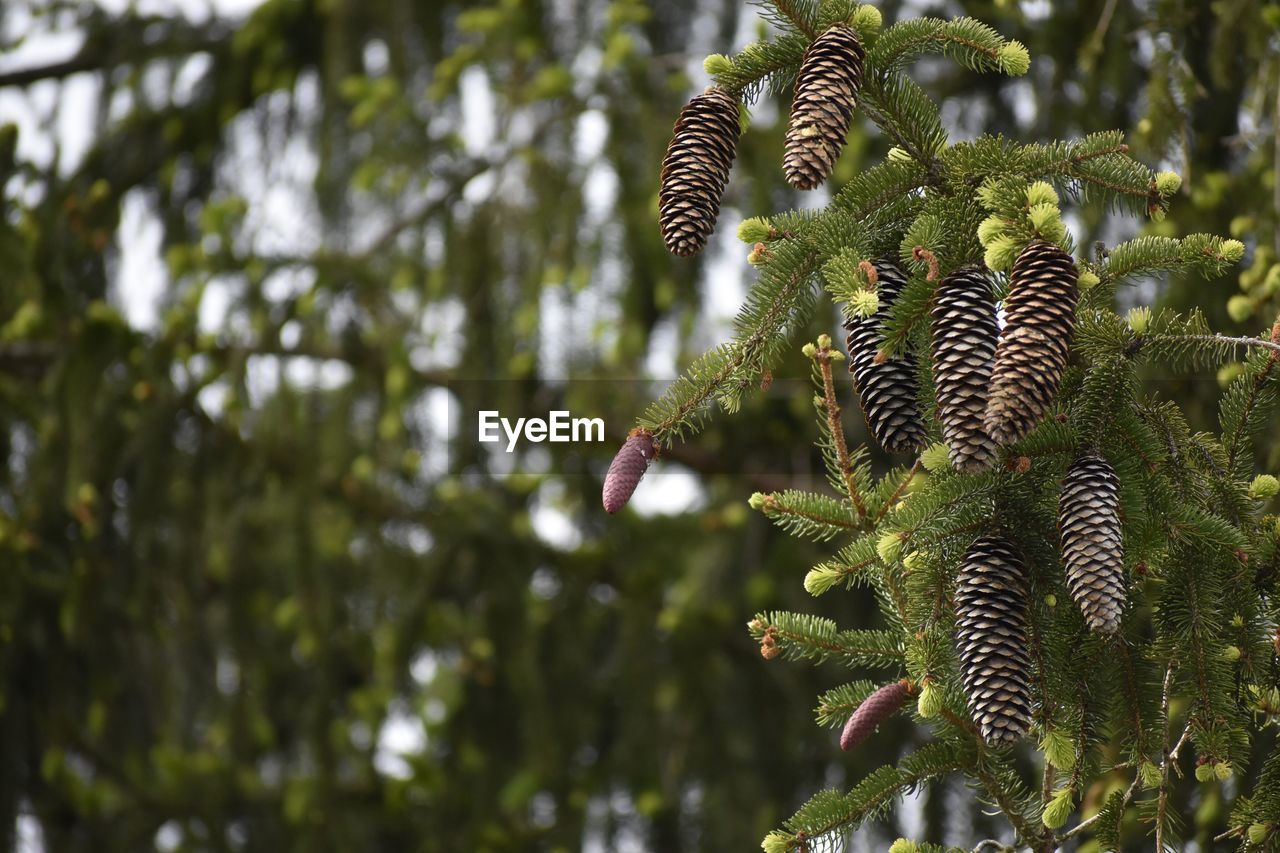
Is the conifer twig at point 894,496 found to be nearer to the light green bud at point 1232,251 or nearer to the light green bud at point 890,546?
the light green bud at point 890,546

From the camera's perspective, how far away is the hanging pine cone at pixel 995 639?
1452 mm

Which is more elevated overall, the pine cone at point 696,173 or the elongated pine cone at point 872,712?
the pine cone at point 696,173

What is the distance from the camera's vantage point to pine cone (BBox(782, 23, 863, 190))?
1.53 m

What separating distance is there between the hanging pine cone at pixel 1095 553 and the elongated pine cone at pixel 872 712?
0.26 m

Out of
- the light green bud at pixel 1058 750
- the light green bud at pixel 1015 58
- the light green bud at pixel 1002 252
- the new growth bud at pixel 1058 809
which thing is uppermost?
the light green bud at pixel 1015 58

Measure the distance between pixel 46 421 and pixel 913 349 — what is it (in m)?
3.05

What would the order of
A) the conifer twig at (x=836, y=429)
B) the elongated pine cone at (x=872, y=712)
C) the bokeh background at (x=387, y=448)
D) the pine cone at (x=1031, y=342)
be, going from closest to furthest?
the pine cone at (x=1031, y=342) → the elongated pine cone at (x=872, y=712) → the conifer twig at (x=836, y=429) → the bokeh background at (x=387, y=448)

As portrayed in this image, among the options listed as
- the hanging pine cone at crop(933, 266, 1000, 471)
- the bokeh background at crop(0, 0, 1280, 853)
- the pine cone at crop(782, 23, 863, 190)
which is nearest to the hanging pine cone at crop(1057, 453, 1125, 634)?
the hanging pine cone at crop(933, 266, 1000, 471)

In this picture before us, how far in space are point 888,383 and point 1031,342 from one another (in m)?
0.28

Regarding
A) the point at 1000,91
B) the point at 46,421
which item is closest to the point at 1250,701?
the point at 1000,91

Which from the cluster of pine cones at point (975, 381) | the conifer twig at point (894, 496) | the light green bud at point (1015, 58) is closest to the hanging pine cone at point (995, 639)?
the cluster of pine cones at point (975, 381)

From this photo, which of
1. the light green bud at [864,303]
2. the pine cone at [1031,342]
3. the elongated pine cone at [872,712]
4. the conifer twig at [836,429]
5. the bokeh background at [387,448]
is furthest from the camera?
the bokeh background at [387,448]

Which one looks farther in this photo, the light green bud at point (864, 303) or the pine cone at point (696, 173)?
the pine cone at point (696, 173)

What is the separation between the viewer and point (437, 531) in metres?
4.41
